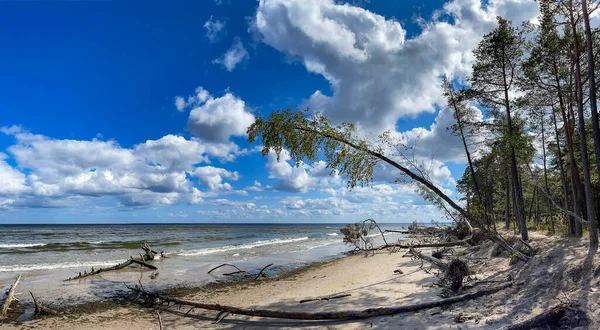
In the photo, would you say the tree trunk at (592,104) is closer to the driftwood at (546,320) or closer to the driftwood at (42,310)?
the driftwood at (546,320)

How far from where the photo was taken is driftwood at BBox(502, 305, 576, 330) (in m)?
6.02

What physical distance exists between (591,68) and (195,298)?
15.7 meters

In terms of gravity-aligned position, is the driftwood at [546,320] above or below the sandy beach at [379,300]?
above

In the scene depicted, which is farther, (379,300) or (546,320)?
(379,300)

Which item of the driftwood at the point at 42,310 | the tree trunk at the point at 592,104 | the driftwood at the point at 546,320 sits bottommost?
the driftwood at the point at 42,310

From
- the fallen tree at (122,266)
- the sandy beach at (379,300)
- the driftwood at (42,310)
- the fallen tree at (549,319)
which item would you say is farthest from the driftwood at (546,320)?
the fallen tree at (122,266)

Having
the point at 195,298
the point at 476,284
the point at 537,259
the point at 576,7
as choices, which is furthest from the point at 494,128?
the point at 195,298

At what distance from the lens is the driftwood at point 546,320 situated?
6020mm

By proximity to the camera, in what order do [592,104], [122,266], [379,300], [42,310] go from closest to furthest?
[592,104]
[379,300]
[42,310]
[122,266]

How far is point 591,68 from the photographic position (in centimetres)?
912

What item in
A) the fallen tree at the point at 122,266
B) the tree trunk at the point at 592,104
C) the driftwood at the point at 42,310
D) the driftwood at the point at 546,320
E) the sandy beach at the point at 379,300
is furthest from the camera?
the fallen tree at the point at 122,266

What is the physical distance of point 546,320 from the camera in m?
6.13

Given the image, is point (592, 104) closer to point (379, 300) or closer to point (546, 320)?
point (546, 320)

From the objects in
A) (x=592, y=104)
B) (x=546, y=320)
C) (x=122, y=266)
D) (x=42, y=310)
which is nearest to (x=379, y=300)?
(x=546, y=320)
